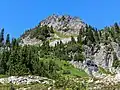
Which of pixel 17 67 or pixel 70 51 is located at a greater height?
pixel 70 51

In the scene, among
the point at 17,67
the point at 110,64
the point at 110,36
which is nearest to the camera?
the point at 17,67

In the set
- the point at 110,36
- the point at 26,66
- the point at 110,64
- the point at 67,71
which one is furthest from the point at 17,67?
the point at 110,36

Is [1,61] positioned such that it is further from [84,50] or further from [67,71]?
[84,50]

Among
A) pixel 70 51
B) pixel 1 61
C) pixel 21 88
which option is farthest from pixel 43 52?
pixel 21 88

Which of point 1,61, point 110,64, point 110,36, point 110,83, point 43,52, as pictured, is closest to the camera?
point 110,83

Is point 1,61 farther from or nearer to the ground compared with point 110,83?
farther from the ground

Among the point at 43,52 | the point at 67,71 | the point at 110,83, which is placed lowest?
the point at 110,83

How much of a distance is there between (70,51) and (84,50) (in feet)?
25.5

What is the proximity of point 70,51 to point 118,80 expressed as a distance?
4334 inches

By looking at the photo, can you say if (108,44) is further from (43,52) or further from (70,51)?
(43,52)

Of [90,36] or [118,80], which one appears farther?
[90,36]

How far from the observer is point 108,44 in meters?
180

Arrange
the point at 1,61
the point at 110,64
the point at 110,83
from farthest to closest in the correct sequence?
the point at 110,64 → the point at 1,61 → the point at 110,83

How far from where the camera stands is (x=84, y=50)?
174m
